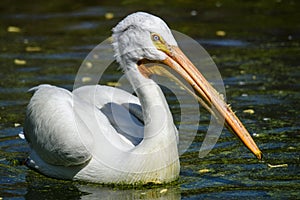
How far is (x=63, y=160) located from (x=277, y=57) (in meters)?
4.51

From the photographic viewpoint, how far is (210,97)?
5371 mm

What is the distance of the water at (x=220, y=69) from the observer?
553 cm

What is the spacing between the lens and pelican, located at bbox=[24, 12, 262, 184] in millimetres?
5355

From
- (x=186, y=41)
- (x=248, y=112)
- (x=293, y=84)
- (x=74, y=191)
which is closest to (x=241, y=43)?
(x=186, y=41)

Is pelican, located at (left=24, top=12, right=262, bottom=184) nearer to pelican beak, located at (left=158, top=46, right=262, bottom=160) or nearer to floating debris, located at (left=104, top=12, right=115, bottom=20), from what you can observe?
pelican beak, located at (left=158, top=46, right=262, bottom=160)

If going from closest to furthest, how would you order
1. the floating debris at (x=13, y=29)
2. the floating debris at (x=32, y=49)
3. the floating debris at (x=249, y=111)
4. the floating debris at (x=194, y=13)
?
1. the floating debris at (x=249, y=111)
2. the floating debris at (x=32, y=49)
3. the floating debris at (x=13, y=29)
4. the floating debris at (x=194, y=13)

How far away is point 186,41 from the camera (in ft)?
34.0

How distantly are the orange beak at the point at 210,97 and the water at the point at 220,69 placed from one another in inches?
15.2

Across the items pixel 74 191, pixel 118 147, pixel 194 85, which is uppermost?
pixel 194 85

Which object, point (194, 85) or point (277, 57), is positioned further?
point (277, 57)

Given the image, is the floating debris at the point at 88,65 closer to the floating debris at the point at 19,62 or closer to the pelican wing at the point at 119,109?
the floating debris at the point at 19,62

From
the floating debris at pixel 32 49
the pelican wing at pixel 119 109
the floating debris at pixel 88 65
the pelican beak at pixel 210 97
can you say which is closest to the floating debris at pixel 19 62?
the floating debris at pixel 32 49

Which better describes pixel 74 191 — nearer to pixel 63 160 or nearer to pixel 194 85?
pixel 63 160

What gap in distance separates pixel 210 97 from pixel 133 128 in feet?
2.52
